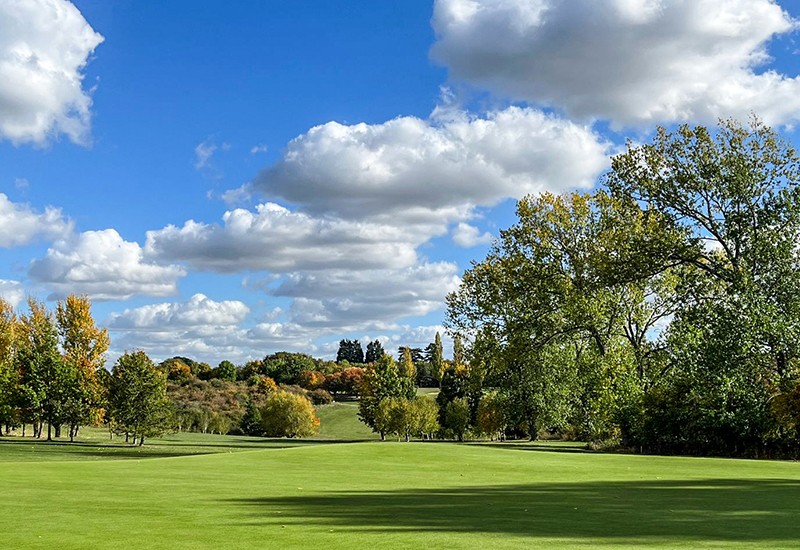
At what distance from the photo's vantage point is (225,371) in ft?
491

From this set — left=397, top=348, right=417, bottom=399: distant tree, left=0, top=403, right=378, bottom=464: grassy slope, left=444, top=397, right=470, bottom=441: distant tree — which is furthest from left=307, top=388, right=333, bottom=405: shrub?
left=444, top=397, right=470, bottom=441: distant tree

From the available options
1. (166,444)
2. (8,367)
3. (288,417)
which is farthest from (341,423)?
(8,367)

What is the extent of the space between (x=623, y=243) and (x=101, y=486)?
115ft

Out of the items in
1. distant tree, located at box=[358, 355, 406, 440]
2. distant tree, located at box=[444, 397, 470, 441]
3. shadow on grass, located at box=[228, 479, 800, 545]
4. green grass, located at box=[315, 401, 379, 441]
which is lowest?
green grass, located at box=[315, 401, 379, 441]

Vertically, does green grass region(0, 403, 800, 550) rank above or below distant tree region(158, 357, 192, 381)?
below

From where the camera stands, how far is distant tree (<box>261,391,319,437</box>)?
9031 cm

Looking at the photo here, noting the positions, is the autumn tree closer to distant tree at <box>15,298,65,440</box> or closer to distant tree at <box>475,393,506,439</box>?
distant tree at <box>15,298,65,440</box>

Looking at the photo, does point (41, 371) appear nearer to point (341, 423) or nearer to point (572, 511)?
point (341, 423)

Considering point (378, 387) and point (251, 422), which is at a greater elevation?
point (378, 387)

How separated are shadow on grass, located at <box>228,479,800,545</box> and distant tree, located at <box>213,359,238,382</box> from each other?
133m

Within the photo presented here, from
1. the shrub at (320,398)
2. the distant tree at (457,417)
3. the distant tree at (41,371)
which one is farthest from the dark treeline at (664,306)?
the shrub at (320,398)

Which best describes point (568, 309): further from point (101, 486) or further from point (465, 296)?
point (101, 486)

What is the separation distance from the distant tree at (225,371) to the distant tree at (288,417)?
185 feet

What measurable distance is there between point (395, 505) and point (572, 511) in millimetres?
3690
